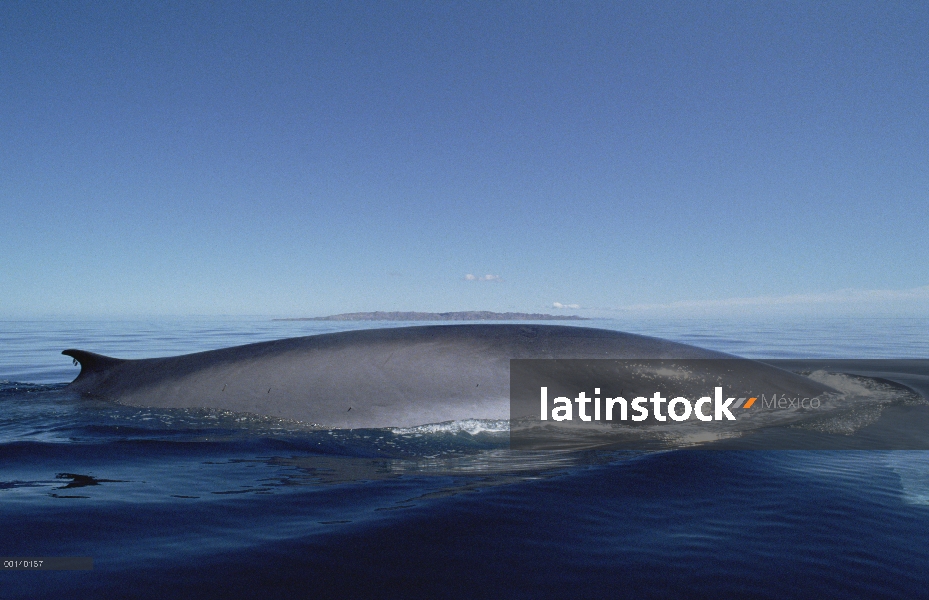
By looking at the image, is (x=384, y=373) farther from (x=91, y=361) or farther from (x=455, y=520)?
(x=91, y=361)

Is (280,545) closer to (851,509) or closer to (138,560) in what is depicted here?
(138,560)

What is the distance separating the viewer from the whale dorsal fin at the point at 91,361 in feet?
18.2

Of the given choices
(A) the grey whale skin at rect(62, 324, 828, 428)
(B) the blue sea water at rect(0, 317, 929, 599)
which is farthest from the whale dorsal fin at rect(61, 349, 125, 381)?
(B) the blue sea water at rect(0, 317, 929, 599)

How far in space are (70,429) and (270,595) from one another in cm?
370

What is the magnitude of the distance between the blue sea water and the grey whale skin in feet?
1.19

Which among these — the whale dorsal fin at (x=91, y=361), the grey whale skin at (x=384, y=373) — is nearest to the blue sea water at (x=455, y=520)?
the grey whale skin at (x=384, y=373)

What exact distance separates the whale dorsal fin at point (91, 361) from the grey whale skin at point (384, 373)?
0.68 meters

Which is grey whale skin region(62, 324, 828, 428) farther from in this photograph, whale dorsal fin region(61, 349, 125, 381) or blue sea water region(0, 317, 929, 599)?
whale dorsal fin region(61, 349, 125, 381)

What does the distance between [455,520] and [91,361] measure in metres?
5.33

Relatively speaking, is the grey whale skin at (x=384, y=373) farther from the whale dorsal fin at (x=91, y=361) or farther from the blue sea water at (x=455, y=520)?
the whale dorsal fin at (x=91, y=361)

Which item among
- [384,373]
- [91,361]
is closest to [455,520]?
[384,373]

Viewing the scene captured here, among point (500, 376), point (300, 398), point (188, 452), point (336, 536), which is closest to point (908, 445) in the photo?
point (500, 376)

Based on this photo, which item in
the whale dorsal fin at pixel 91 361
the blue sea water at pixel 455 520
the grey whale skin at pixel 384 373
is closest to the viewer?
the blue sea water at pixel 455 520

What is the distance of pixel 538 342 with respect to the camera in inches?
175
